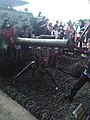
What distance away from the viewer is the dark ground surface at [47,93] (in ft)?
14.8

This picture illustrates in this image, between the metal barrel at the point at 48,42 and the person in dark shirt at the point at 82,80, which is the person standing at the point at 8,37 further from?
the person in dark shirt at the point at 82,80

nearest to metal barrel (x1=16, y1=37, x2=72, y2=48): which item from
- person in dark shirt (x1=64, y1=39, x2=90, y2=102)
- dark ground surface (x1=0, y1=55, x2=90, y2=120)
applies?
person in dark shirt (x1=64, y1=39, x2=90, y2=102)

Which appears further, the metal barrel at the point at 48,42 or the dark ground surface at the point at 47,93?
the metal barrel at the point at 48,42

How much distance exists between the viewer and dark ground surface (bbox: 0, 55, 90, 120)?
4508 mm

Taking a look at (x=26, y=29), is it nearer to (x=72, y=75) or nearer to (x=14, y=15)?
(x=14, y=15)

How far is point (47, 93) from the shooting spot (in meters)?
5.49

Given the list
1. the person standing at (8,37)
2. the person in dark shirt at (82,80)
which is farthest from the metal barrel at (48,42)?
the person standing at (8,37)

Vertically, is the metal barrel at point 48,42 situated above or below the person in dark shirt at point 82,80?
above

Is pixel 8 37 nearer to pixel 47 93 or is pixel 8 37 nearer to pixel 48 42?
pixel 48 42

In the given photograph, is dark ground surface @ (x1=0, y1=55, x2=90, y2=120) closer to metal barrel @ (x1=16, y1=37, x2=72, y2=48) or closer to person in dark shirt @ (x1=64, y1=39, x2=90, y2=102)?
person in dark shirt @ (x1=64, y1=39, x2=90, y2=102)

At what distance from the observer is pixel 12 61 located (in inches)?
328

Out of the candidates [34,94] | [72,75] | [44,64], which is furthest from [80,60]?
[34,94]

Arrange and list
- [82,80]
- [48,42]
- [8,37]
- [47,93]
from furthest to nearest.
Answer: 1. [8,37]
2. [48,42]
3. [47,93]
4. [82,80]

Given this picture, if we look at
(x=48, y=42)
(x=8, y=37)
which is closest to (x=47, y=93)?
(x=48, y=42)
